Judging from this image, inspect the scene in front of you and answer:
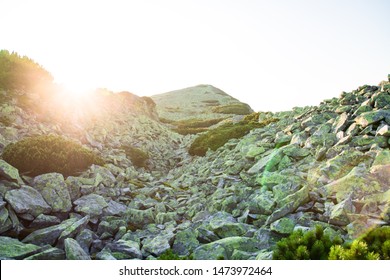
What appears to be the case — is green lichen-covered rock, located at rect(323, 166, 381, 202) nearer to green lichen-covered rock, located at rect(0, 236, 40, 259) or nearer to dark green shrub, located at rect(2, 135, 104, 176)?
green lichen-covered rock, located at rect(0, 236, 40, 259)

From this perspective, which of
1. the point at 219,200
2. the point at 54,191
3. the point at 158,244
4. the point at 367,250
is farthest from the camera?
the point at 219,200

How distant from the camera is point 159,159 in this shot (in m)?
22.0

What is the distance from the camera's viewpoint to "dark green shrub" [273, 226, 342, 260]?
5332mm

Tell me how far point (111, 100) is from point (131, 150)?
11.8 metres

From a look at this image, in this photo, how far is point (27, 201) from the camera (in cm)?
844

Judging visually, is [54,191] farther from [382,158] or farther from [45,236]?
[382,158]

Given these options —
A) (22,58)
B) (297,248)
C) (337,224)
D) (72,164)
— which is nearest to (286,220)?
(337,224)

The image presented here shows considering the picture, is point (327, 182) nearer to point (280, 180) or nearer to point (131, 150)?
point (280, 180)

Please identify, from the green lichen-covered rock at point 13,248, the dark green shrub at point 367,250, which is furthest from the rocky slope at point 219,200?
the dark green shrub at point 367,250

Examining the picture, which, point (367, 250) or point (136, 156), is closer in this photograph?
point (367, 250)

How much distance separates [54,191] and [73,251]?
3344 mm

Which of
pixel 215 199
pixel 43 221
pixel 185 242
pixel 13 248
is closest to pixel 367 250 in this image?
pixel 185 242

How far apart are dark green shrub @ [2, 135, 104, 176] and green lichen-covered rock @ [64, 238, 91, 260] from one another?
4.67 meters
